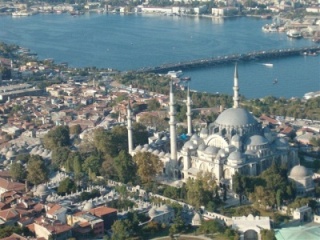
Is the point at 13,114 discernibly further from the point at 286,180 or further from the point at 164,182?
the point at 286,180

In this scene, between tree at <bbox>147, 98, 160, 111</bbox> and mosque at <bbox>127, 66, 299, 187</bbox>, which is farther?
tree at <bbox>147, 98, 160, 111</bbox>

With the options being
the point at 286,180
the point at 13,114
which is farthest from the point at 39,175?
the point at 13,114

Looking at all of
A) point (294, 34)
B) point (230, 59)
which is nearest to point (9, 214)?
point (230, 59)

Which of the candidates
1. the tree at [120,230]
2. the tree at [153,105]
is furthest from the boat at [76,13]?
the tree at [120,230]

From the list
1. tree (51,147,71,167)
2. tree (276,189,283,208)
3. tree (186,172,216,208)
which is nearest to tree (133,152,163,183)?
tree (186,172,216,208)

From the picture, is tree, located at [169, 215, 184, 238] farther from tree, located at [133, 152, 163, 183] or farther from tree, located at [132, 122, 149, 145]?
tree, located at [132, 122, 149, 145]

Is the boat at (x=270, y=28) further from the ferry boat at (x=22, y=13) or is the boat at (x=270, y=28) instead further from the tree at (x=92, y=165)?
the tree at (x=92, y=165)

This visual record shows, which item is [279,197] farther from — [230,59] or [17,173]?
[230,59]
